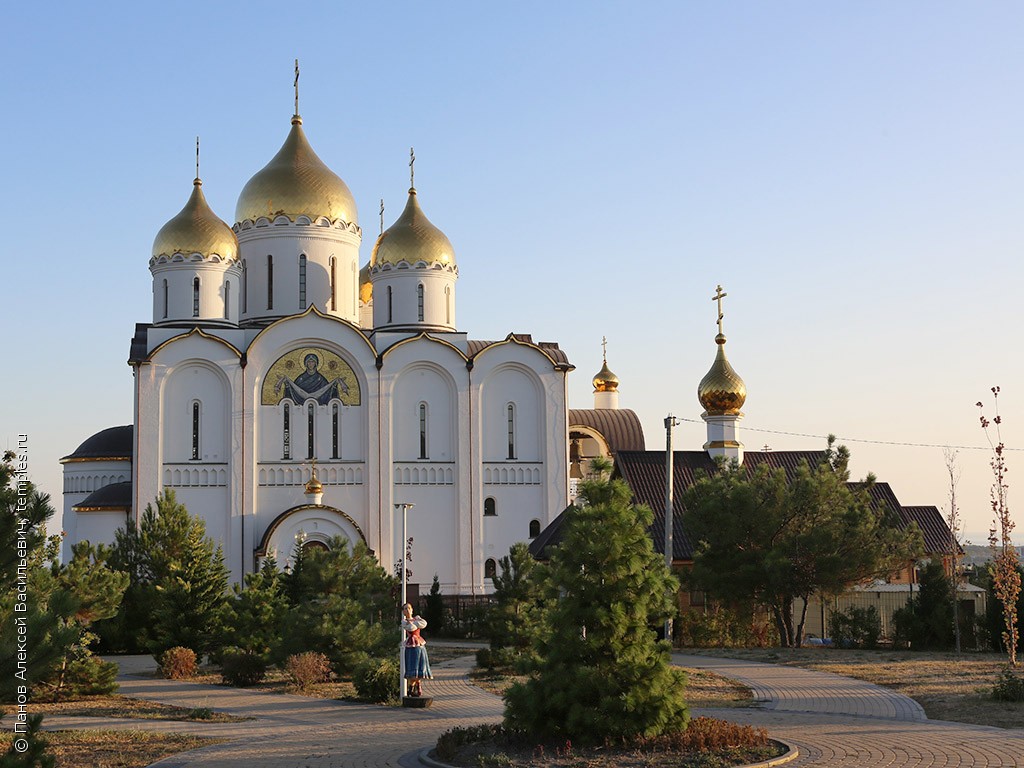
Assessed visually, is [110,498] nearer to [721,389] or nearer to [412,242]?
[412,242]

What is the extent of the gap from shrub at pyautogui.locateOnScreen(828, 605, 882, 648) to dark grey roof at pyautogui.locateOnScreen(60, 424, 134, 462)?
2089 centimetres

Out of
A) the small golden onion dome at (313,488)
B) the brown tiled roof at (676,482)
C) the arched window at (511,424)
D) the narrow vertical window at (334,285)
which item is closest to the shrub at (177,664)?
the brown tiled roof at (676,482)

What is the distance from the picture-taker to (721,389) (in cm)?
3475

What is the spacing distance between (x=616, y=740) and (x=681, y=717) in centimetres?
63

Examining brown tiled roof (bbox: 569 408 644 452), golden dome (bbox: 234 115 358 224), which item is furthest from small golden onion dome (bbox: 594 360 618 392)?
golden dome (bbox: 234 115 358 224)

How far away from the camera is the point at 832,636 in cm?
2312

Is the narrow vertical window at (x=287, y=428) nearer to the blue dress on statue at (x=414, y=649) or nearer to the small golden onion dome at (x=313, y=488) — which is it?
the small golden onion dome at (x=313, y=488)

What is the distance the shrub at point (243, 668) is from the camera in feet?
59.1

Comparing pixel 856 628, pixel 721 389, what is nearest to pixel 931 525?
pixel 721 389

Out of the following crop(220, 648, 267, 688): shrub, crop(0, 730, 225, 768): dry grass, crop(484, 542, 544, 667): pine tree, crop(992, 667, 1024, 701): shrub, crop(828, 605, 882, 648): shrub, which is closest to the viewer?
crop(0, 730, 225, 768): dry grass

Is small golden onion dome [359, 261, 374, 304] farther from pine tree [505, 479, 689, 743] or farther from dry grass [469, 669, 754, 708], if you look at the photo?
pine tree [505, 479, 689, 743]

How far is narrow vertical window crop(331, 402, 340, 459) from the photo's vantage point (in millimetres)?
34031

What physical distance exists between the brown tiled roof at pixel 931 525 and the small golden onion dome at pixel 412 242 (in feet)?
50.8

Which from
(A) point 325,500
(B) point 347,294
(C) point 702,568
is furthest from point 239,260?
(C) point 702,568
